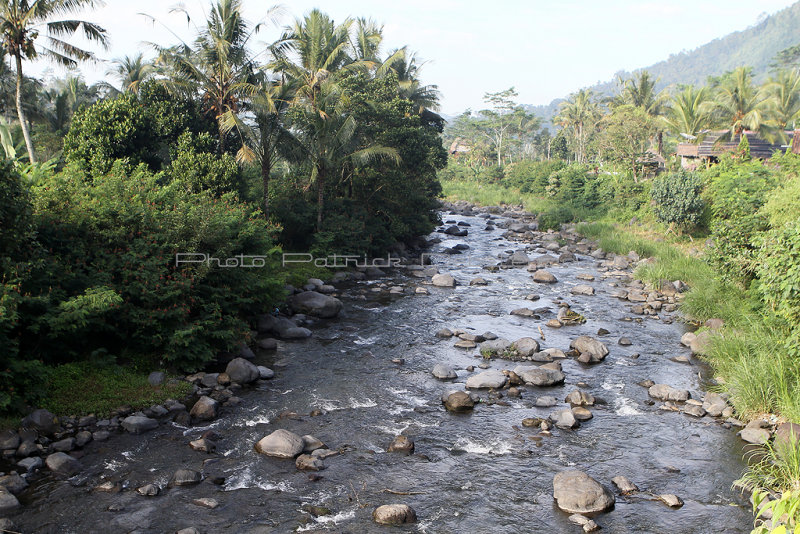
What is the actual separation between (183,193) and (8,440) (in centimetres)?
894

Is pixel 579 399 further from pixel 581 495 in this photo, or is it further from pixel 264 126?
pixel 264 126

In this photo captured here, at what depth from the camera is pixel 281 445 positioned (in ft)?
36.3

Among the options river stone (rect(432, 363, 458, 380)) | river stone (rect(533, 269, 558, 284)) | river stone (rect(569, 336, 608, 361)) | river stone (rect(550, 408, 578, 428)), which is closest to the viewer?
river stone (rect(550, 408, 578, 428))

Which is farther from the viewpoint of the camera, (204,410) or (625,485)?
(204,410)

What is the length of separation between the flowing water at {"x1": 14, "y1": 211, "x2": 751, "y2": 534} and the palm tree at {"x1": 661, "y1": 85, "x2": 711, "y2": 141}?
103 ft

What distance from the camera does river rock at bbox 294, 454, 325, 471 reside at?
1058 centimetres

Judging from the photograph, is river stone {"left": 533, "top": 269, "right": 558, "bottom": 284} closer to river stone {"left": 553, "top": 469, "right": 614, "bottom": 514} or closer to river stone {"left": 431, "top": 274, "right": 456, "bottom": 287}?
river stone {"left": 431, "top": 274, "right": 456, "bottom": 287}

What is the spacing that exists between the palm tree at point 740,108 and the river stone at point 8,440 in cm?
4096

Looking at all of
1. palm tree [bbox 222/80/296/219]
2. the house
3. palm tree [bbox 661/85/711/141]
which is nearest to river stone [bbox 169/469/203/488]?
palm tree [bbox 222/80/296/219]

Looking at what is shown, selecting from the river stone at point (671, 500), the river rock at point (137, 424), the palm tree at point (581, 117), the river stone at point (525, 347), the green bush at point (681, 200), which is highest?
A: the palm tree at point (581, 117)

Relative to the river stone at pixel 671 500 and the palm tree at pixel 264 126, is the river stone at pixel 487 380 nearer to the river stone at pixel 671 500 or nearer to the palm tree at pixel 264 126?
the river stone at pixel 671 500

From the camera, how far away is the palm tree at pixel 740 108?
3947 cm

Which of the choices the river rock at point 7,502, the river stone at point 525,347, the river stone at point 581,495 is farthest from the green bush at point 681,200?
the river rock at point 7,502

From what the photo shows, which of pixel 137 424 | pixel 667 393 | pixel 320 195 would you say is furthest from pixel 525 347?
pixel 320 195
